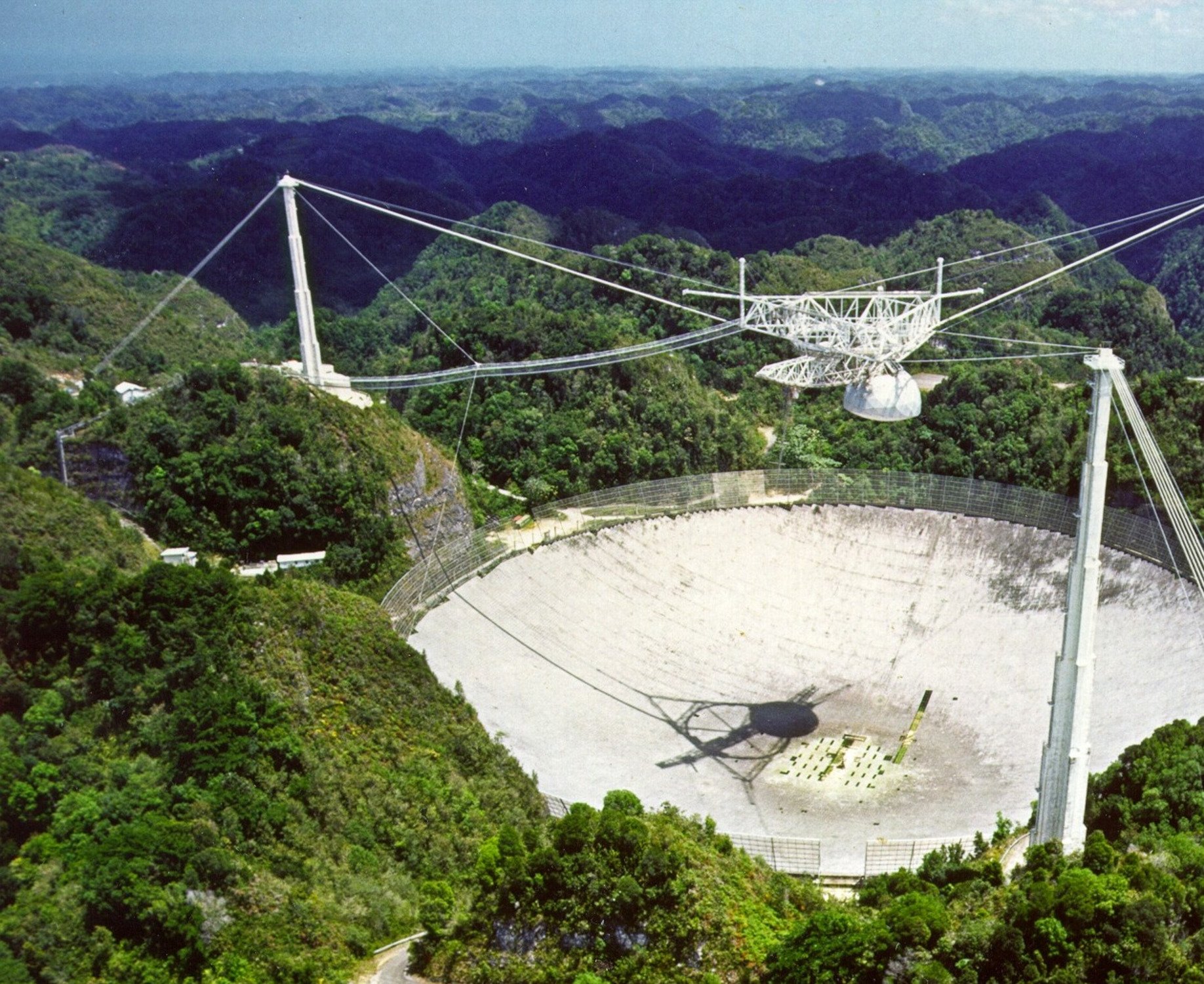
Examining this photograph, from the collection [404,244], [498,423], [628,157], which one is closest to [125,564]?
[498,423]

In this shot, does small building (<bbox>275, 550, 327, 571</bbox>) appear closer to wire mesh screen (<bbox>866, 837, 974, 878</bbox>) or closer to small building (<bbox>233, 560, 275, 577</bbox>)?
small building (<bbox>233, 560, 275, 577</bbox>)

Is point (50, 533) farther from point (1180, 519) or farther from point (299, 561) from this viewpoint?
point (1180, 519)

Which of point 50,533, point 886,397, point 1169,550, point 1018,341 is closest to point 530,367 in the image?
point 1018,341

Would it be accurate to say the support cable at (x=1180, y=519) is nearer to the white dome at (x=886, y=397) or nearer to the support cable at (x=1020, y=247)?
the white dome at (x=886, y=397)

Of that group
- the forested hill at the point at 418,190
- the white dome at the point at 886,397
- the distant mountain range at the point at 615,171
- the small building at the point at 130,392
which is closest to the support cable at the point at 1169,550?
the white dome at the point at 886,397

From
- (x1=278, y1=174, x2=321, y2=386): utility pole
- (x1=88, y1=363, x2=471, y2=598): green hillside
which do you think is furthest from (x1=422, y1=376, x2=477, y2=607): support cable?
(x1=278, y1=174, x2=321, y2=386): utility pole

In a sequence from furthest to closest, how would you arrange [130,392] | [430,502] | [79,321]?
[79,321], [130,392], [430,502]
